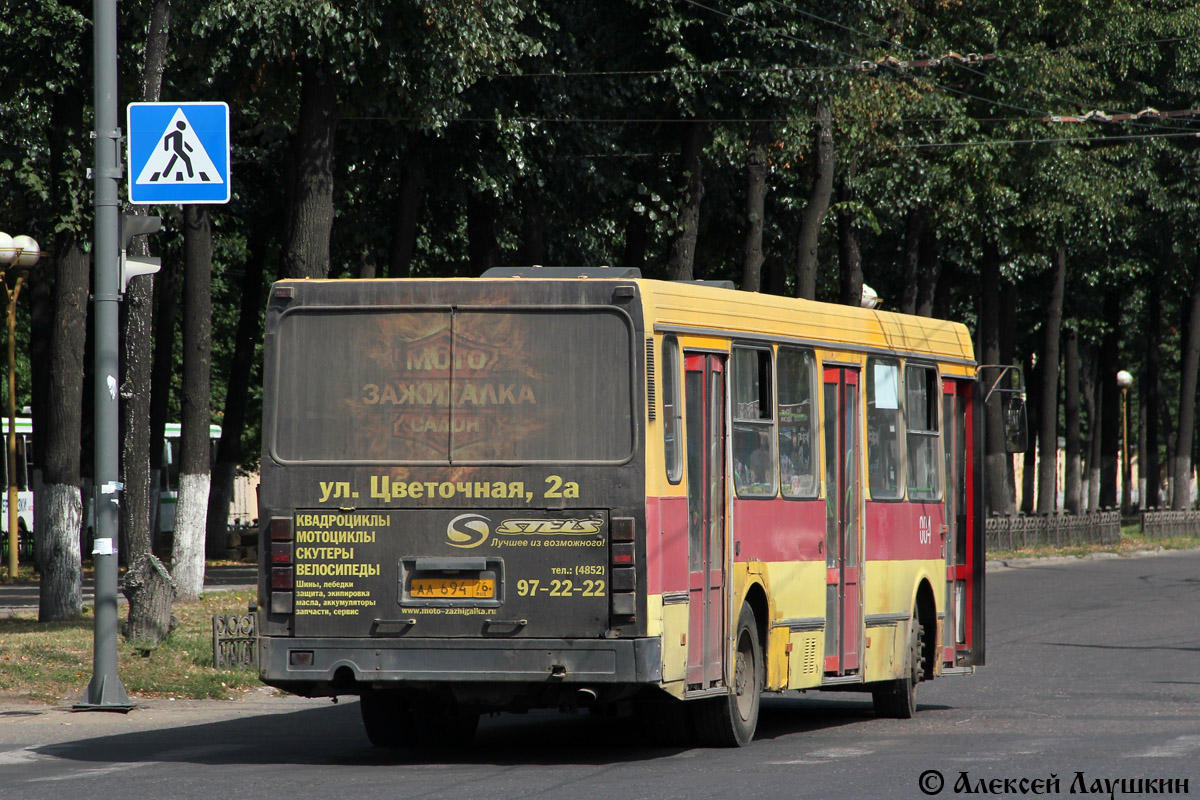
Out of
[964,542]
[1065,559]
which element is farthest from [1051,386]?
[964,542]

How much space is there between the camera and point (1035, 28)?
39.2 meters

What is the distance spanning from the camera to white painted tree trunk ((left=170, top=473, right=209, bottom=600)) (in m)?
22.3

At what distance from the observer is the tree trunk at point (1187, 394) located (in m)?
52.7

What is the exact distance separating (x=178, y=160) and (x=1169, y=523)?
41.4m

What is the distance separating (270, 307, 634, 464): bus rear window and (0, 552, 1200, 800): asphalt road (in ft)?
6.15

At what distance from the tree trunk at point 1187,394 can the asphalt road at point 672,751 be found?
36.2m

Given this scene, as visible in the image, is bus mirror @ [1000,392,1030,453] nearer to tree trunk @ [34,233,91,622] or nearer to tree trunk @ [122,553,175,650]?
tree trunk @ [122,553,175,650]

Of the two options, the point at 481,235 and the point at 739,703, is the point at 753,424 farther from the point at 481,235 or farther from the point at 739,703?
the point at 481,235

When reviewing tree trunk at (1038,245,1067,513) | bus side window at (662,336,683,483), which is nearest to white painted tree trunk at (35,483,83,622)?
bus side window at (662,336,683,483)

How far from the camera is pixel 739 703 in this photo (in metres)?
12.1

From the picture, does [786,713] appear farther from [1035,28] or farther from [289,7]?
[1035,28]

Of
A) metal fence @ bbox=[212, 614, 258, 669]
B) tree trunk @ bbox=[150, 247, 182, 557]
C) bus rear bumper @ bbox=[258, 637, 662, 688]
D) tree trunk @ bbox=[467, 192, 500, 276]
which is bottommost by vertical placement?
metal fence @ bbox=[212, 614, 258, 669]

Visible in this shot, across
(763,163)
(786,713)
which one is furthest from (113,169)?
(763,163)

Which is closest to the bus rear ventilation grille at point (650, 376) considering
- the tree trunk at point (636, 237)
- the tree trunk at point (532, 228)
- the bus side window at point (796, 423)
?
the bus side window at point (796, 423)
